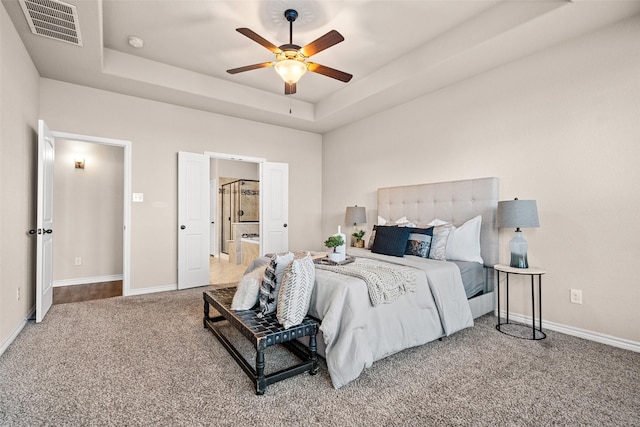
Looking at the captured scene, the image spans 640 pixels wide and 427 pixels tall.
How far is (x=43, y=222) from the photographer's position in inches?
127

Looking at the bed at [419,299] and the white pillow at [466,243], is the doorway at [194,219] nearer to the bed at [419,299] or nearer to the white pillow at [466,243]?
the bed at [419,299]

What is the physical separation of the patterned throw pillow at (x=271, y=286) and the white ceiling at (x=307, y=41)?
2287 millimetres

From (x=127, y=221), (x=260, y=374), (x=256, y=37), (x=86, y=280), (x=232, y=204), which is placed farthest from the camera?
(x=232, y=204)

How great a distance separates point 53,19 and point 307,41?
2241 mm

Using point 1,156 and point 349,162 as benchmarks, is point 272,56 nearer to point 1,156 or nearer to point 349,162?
point 349,162

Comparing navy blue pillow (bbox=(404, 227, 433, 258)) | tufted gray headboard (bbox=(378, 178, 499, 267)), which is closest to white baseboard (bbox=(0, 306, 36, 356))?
navy blue pillow (bbox=(404, 227, 433, 258))

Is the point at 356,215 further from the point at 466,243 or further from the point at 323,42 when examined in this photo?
the point at 323,42

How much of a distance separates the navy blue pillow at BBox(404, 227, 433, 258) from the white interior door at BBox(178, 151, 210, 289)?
3038 millimetres

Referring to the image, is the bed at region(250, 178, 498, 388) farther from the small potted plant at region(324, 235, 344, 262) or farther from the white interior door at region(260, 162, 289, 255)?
the white interior door at region(260, 162, 289, 255)

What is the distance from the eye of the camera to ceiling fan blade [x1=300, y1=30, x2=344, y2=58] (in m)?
2.49

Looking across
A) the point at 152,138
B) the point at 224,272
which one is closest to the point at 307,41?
the point at 152,138

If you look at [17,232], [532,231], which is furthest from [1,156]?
[532,231]

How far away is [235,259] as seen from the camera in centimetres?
723

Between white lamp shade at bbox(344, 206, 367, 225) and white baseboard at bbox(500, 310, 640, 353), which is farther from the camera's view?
white lamp shade at bbox(344, 206, 367, 225)
